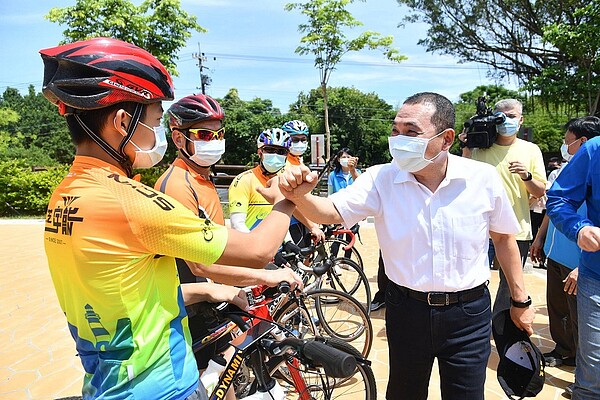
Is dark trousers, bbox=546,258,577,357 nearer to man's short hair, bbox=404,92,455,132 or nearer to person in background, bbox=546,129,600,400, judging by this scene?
person in background, bbox=546,129,600,400

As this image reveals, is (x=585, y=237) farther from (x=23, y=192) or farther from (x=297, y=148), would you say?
(x=23, y=192)

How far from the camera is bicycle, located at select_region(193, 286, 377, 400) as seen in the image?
223 cm

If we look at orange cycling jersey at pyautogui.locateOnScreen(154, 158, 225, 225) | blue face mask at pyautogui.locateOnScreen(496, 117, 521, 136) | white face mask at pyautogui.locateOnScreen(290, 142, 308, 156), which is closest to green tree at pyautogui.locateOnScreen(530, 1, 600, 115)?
white face mask at pyautogui.locateOnScreen(290, 142, 308, 156)

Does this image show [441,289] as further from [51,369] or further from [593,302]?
[51,369]

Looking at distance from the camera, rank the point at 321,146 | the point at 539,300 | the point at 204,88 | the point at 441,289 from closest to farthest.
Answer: the point at 441,289, the point at 539,300, the point at 321,146, the point at 204,88

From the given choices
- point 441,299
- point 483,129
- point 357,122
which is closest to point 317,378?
Result: point 441,299

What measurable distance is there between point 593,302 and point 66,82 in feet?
8.87

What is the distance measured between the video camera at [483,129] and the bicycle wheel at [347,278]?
185 centimetres

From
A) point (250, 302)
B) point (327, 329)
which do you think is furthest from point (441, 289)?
point (327, 329)

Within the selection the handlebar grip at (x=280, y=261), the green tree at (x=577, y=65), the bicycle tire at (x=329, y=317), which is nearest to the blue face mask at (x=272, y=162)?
the handlebar grip at (x=280, y=261)

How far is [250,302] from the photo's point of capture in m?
2.85

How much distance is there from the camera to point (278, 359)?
8.13 feet

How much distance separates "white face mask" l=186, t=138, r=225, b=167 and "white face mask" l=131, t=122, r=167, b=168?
141 centimetres

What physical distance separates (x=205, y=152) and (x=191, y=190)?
0.56 metres
